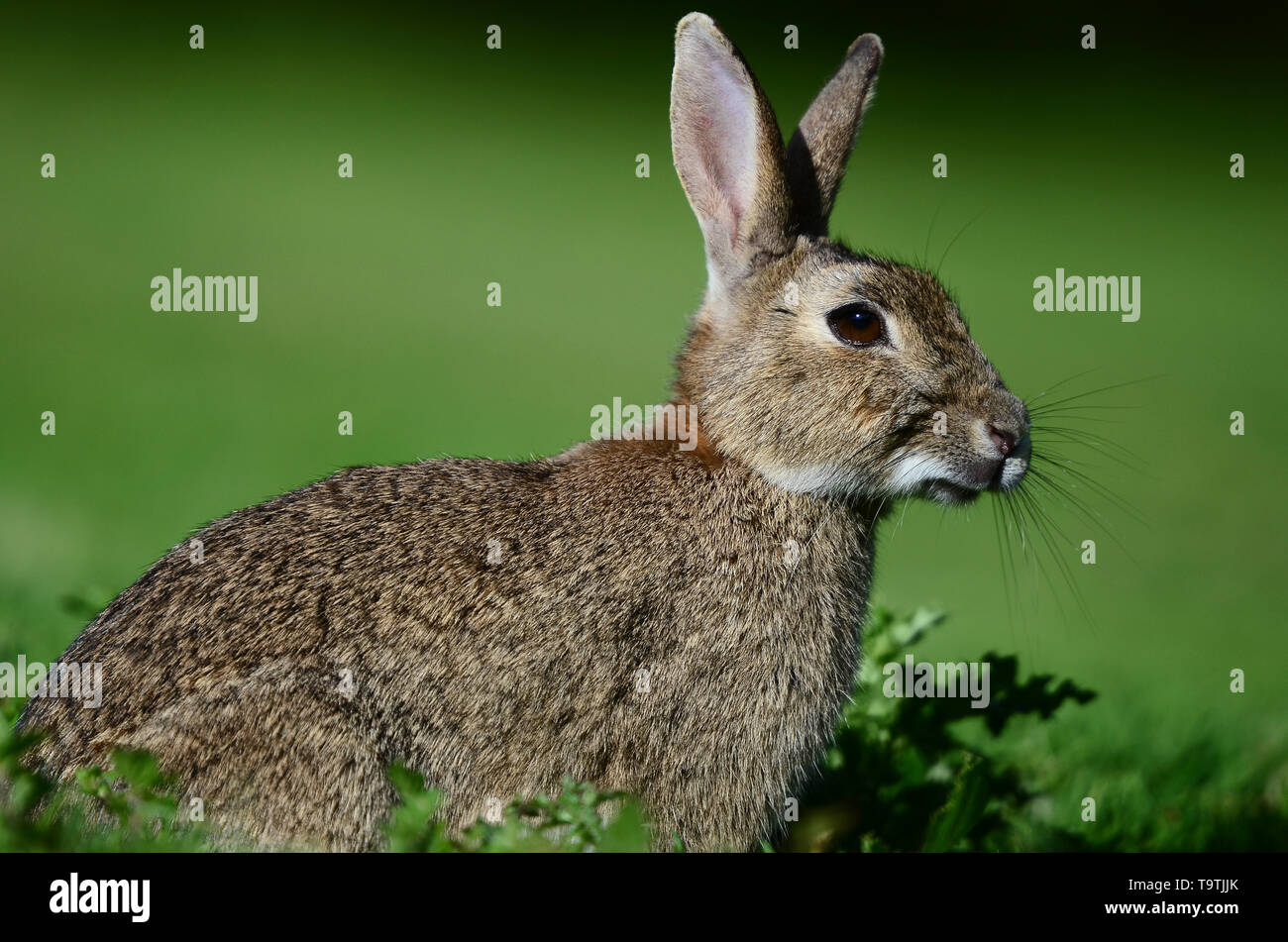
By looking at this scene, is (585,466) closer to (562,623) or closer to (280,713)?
(562,623)

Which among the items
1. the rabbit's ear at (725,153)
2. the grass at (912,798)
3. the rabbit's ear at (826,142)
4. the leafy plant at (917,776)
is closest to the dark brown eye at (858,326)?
the rabbit's ear at (725,153)

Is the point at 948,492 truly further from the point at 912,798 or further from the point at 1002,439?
the point at 912,798

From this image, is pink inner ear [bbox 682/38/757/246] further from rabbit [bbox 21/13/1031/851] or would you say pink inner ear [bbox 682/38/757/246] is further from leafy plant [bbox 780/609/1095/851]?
leafy plant [bbox 780/609/1095/851]

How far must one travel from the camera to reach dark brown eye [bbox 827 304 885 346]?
4.76 meters

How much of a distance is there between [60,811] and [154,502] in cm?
474

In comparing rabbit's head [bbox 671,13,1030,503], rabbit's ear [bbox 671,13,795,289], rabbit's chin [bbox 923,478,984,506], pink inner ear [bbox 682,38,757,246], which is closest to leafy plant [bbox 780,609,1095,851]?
rabbit's chin [bbox 923,478,984,506]

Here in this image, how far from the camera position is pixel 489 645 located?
4.23m

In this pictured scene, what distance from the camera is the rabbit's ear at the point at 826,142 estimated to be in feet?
17.8

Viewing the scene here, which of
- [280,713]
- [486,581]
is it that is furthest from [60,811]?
[486,581]

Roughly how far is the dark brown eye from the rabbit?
0.4 inches

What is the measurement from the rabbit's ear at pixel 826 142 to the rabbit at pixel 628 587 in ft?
0.74

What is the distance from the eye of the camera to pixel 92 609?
5.28 metres

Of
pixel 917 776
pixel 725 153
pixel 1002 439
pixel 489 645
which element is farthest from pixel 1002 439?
pixel 489 645

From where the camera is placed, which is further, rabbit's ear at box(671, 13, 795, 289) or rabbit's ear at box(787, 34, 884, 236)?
rabbit's ear at box(787, 34, 884, 236)
